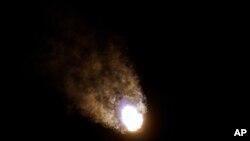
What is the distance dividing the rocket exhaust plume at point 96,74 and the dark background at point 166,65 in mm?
144

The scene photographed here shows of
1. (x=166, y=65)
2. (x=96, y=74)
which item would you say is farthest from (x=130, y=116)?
(x=166, y=65)

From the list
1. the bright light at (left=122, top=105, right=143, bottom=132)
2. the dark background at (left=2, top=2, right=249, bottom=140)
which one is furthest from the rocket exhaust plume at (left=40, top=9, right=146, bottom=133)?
the dark background at (left=2, top=2, right=249, bottom=140)

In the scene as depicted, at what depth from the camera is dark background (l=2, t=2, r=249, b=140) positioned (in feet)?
18.4

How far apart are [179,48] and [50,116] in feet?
7.34

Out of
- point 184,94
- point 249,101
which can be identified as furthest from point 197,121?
point 249,101

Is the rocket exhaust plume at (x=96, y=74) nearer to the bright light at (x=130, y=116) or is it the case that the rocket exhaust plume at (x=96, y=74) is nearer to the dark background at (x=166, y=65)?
the bright light at (x=130, y=116)

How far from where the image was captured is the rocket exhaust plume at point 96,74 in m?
5.66

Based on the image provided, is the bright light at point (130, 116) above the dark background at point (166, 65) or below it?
below

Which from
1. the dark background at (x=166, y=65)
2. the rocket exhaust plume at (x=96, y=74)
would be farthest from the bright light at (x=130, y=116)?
the dark background at (x=166, y=65)

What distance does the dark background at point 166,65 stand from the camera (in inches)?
221

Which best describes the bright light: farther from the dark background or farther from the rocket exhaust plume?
the dark background

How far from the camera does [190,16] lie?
18.5 ft

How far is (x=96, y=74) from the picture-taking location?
5719mm

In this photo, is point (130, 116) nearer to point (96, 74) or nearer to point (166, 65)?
point (96, 74)
